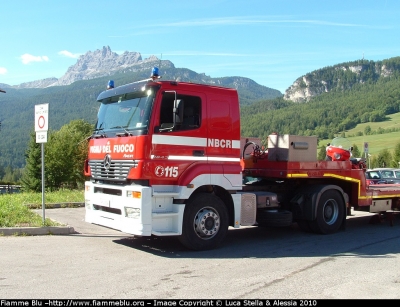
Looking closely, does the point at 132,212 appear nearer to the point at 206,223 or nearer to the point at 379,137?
the point at 206,223

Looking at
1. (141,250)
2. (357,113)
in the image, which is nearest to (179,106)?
(141,250)

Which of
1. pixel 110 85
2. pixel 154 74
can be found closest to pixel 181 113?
pixel 154 74

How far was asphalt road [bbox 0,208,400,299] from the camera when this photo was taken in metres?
5.50

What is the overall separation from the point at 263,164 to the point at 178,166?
289cm

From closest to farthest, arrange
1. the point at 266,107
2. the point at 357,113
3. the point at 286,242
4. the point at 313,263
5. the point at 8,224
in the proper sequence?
the point at 313,263 → the point at 286,242 → the point at 8,224 → the point at 357,113 → the point at 266,107

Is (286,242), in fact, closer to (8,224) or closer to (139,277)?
(139,277)

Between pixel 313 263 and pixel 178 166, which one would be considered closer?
pixel 313 263

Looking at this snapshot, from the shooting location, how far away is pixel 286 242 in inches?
362

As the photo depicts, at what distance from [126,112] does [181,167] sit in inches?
56.5

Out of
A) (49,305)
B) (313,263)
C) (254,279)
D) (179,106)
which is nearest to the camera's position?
(49,305)

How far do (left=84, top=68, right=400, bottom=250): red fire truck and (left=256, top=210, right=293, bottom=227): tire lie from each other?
21 millimetres

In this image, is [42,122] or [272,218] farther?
[42,122]

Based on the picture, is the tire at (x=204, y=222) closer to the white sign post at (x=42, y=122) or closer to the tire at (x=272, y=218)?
the tire at (x=272, y=218)

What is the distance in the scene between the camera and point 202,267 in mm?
6871
